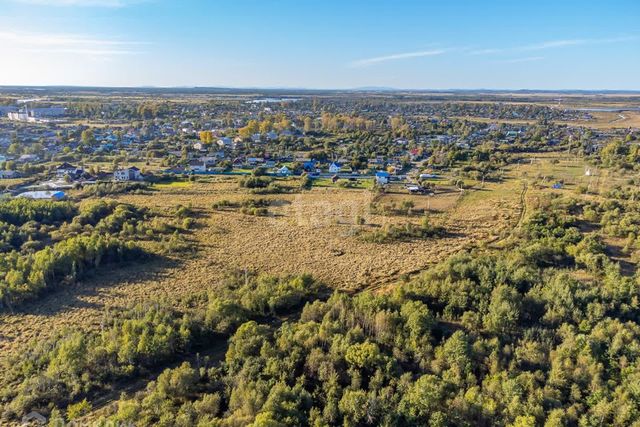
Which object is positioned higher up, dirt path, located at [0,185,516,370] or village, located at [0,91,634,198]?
village, located at [0,91,634,198]

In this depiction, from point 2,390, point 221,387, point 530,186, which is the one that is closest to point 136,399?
point 221,387

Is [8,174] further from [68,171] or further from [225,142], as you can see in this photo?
[225,142]

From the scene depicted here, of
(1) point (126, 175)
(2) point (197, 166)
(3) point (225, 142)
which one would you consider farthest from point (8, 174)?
(3) point (225, 142)

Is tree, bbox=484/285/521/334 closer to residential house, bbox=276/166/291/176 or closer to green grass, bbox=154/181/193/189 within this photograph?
residential house, bbox=276/166/291/176

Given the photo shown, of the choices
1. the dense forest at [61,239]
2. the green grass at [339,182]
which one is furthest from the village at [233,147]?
the dense forest at [61,239]

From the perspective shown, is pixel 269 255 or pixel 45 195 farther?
pixel 45 195

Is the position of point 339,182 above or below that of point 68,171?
below

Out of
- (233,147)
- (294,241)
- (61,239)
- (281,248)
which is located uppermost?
(233,147)

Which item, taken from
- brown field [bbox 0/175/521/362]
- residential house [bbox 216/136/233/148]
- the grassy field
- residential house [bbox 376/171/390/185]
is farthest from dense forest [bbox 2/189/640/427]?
residential house [bbox 216/136/233/148]

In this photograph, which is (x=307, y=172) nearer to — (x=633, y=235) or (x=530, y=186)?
(x=530, y=186)

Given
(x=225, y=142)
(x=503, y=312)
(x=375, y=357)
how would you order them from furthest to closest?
(x=225, y=142) → (x=503, y=312) → (x=375, y=357)

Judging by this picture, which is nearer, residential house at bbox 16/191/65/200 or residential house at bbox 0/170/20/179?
residential house at bbox 16/191/65/200
